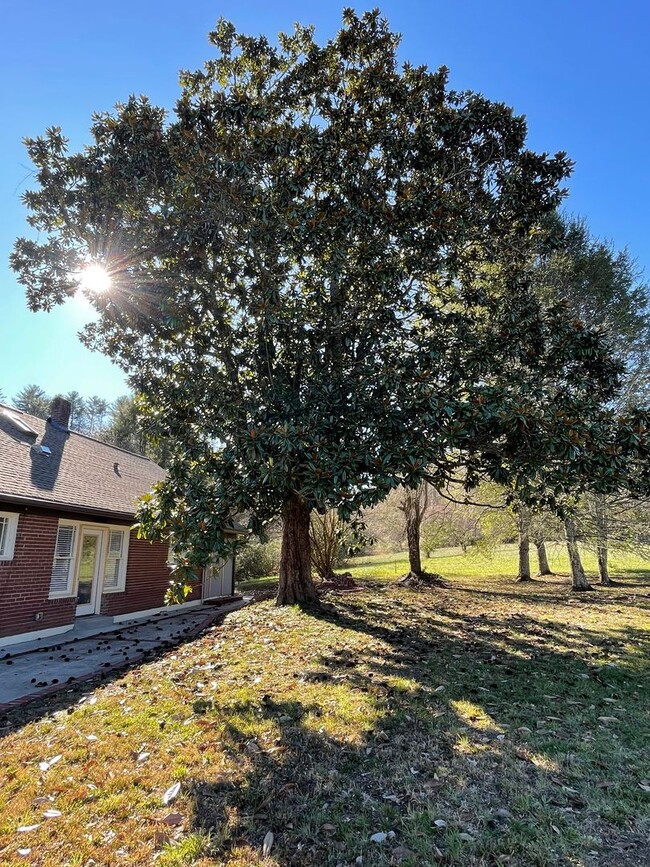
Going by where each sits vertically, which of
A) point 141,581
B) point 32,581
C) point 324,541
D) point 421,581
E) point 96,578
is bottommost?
point 421,581

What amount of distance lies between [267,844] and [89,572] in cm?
1041

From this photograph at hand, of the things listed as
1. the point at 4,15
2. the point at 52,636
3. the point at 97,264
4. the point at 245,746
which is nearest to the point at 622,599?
the point at 245,746

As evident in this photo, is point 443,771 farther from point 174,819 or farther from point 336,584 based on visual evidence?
point 336,584

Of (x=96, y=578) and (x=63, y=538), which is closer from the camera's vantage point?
(x=63, y=538)

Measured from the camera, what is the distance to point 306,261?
8.81m

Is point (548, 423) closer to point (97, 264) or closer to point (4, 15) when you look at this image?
point (97, 264)

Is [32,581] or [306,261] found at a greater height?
[306,261]

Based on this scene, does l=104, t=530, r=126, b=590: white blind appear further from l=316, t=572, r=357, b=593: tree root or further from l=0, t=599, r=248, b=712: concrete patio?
l=316, t=572, r=357, b=593: tree root

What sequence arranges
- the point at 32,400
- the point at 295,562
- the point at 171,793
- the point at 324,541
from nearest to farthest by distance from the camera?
the point at 171,793, the point at 295,562, the point at 324,541, the point at 32,400

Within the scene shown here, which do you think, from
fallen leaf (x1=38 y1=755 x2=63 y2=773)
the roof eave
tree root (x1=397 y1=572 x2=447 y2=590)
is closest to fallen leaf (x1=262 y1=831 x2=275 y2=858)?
fallen leaf (x1=38 y1=755 x2=63 y2=773)

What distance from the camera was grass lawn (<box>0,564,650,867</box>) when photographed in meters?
2.84

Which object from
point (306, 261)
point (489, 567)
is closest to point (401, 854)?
point (306, 261)

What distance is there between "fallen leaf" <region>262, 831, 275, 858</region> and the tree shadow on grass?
1.6 inches

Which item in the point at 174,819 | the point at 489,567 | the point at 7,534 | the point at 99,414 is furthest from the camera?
the point at 99,414
